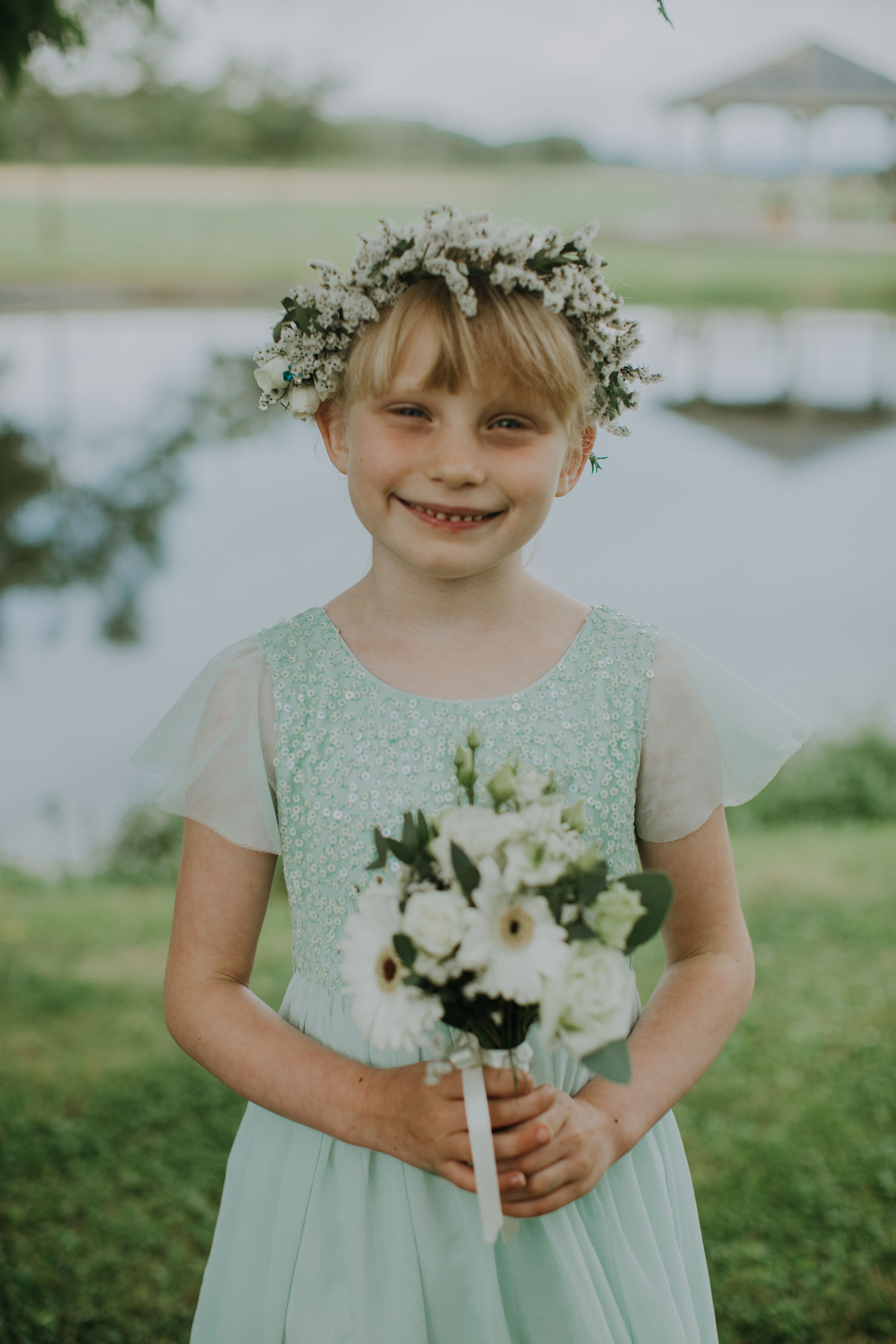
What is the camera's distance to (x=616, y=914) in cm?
110

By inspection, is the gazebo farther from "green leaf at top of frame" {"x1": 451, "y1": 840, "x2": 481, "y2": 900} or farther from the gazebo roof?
"green leaf at top of frame" {"x1": 451, "y1": 840, "x2": 481, "y2": 900}

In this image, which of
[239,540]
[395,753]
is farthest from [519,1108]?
[239,540]

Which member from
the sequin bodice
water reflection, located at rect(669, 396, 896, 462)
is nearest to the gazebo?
water reflection, located at rect(669, 396, 896, 462)

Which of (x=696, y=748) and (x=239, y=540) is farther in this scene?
(x=239, y=540)

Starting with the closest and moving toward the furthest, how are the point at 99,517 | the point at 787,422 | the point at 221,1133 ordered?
1. the point at 221,1133
2. the point at 99,517
3. the point at 787,422

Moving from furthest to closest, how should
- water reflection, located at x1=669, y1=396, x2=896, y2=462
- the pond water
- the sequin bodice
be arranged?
water reflection, located at x1=669, y1=396, x2=896, y2=462 < the pond water < the sequin bodice

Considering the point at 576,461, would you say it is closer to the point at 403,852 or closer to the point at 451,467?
the point at 451,467

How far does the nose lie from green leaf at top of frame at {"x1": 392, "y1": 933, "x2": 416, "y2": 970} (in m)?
0.58

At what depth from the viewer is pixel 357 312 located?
1518 millimetres

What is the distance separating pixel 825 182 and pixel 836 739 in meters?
11.7

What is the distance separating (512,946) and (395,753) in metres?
0.53

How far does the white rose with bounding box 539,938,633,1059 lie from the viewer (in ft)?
3.46

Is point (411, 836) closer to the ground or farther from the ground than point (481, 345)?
closer to the ground

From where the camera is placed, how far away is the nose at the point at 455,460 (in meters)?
1.42
